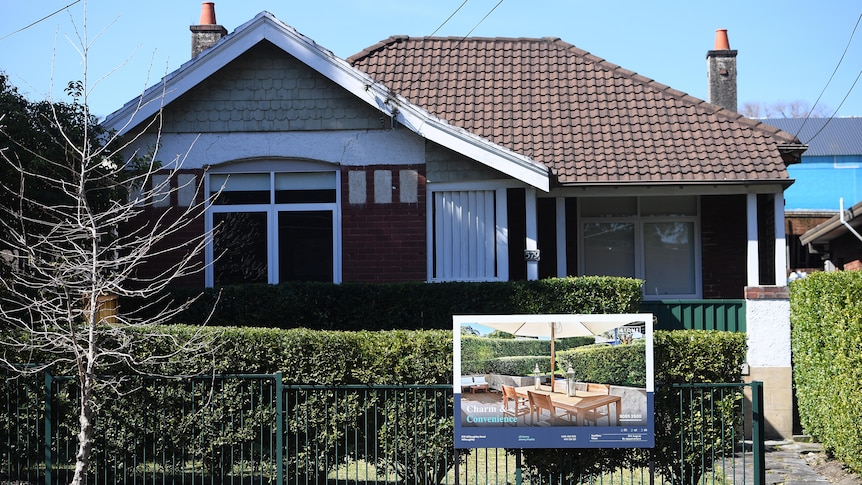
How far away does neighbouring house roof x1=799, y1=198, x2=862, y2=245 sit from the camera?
19859mm

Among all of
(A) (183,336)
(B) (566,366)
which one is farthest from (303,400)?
(B) (566,366)

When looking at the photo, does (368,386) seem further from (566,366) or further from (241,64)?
(241,64)

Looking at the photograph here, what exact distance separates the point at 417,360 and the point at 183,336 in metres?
2.47

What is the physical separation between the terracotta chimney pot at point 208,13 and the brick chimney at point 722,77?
9.92 m

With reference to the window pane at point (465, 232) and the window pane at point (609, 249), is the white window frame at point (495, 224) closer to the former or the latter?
the window pane at point (465, 232)

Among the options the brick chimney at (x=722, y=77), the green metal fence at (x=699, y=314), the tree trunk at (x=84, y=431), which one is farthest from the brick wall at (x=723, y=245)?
the tree trunk at (x=84, y=431)

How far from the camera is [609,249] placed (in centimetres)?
1798

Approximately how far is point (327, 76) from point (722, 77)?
865cm

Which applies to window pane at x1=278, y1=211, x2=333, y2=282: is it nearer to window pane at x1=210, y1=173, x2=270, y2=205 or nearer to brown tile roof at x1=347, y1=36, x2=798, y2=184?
window pane at x1=210, y1=173, x2=270, y2=205

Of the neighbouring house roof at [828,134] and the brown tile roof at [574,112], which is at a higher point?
the neighbouring house roof at [828,134]

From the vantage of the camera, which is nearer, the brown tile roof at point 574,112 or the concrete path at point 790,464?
the concrete path at point 790,464

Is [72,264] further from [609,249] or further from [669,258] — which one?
[669,258]

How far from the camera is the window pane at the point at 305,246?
15594 mm

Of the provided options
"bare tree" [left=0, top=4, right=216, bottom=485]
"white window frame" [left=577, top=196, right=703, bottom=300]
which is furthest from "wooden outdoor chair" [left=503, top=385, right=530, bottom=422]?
"white window frame" [left=577, top=196, right=703, bottom=300]
